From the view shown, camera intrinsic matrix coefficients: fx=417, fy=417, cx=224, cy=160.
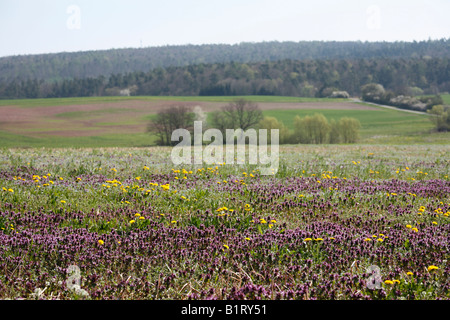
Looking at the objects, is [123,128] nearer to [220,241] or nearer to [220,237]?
[220,237]

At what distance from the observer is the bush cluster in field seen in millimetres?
4422

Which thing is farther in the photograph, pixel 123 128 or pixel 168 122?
pixel 123 128

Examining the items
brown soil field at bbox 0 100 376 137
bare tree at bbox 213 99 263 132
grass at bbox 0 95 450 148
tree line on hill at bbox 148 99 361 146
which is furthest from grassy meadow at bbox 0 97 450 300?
brown soil field at bbox 0 100 376 137

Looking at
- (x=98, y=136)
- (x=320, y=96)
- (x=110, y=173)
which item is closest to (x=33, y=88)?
(x=98, y=136)

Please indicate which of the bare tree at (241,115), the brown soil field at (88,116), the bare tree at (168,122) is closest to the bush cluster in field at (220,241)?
→ the bare tree at (168,122)

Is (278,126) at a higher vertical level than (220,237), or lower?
lower

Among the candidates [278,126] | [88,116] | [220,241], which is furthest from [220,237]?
[88,116]

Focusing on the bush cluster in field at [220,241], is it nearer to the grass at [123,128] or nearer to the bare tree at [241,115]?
the grass at [123,128]

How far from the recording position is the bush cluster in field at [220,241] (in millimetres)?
4422

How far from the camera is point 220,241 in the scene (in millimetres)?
5941
